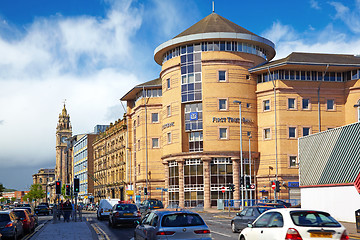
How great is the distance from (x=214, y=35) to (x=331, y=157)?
1277 inches

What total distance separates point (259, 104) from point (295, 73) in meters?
6.01

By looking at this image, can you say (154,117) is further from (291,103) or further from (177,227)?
(177,227)

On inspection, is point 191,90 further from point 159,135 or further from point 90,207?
point 90,207

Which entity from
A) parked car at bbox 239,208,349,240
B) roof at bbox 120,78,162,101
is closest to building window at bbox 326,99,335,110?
roof at bbox 120,78,162,101

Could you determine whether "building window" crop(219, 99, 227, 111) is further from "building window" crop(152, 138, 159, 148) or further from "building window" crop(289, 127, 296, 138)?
"building window" crop(152, 138, 159, 148)

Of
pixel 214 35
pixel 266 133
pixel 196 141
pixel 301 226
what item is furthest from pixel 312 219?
pixel 214 35

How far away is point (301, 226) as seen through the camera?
44.6 ft

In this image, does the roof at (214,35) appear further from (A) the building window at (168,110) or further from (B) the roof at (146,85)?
(A) the building window at (168,110)

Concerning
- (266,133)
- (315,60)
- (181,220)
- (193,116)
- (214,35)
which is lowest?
(181,220)

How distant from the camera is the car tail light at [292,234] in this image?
13391 mm

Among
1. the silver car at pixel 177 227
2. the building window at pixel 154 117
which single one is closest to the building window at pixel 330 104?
the building window at pixel 154 117

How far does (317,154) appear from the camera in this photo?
1570 inches

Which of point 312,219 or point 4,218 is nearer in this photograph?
point 312,219

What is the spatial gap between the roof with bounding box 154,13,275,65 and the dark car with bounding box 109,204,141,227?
3836cm
